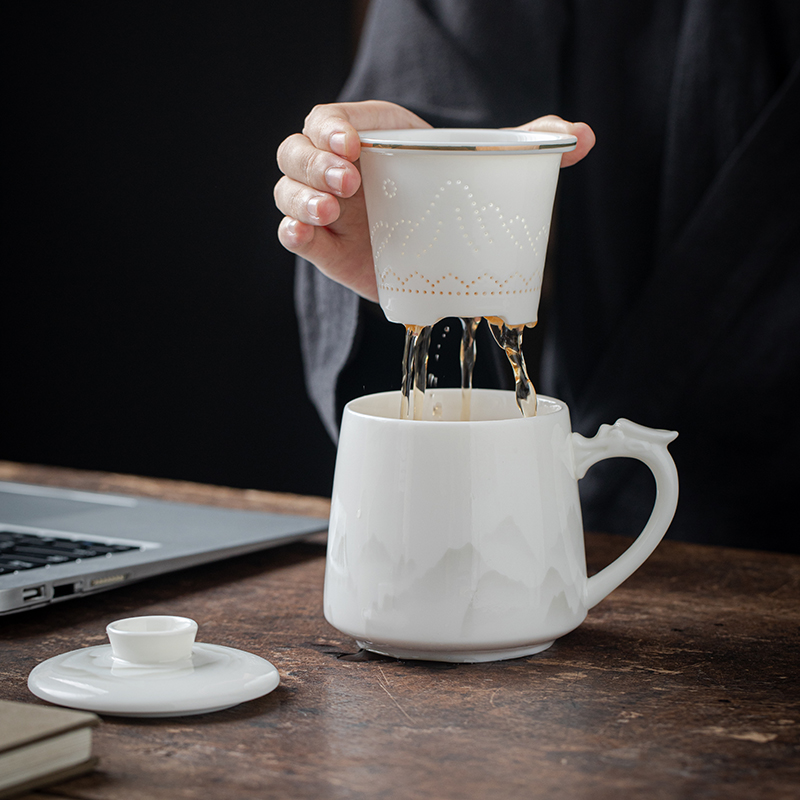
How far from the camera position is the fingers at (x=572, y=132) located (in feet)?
2.60

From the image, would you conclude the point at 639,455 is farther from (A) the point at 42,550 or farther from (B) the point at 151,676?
(A) the point at 42,550

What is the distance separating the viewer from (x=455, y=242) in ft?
2.01

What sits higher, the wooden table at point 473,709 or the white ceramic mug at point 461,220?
the white ceramic mug at point 461,220

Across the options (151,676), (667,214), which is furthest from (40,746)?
(667,214)

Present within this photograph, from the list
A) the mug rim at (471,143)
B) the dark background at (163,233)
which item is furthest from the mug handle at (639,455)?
the dark background at (163,233)

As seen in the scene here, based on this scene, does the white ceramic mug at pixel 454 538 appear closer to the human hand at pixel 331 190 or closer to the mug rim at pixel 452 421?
the mug rim at pixel 452 421

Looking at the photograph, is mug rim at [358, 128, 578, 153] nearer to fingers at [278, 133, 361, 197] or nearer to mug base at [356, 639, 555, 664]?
fingers at [278, 133, 361, 197]

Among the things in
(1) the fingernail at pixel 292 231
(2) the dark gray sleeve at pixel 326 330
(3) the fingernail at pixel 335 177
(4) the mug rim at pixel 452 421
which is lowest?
(4) the mug rim at pixel 452 421

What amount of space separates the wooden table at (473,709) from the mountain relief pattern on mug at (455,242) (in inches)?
9.4

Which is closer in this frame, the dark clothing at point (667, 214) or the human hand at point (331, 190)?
the human hand at point (331, 190)

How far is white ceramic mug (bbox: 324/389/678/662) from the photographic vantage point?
0.61 m

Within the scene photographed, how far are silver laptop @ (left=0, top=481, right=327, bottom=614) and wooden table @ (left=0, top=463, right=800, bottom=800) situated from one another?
26mm

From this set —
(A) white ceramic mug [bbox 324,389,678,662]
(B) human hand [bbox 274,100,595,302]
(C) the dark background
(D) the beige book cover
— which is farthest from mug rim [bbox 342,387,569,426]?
(C) the dark background

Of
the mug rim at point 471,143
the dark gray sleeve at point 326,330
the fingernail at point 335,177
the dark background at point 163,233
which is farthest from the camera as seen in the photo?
the dark background at point 163,233
